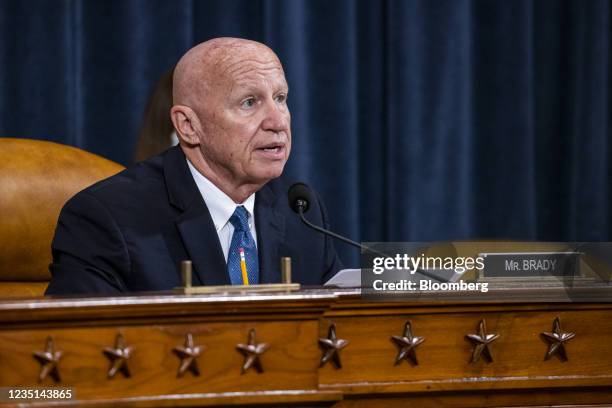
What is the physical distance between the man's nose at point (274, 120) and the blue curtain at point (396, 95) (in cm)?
117

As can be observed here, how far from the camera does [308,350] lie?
1.35 m

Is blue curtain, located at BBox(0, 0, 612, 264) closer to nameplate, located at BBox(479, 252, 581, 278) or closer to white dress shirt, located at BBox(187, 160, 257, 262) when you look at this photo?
white dress shirt, located at BBox(187, 160, 257, 262)

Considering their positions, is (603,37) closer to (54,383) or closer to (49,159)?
(49,159)

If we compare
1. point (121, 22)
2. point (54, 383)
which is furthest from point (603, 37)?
point (54, 383)

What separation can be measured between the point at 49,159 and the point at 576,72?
1850mm

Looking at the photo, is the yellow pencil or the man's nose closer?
the yellow pencil

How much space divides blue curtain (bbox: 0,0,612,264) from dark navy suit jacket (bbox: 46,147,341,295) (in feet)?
3.51

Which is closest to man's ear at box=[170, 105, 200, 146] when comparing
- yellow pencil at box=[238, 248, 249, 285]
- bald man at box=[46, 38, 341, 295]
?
bald man at box=[46, 38, 341, 295]

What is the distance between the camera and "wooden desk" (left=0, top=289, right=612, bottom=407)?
126 centimetres

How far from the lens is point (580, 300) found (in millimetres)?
1482

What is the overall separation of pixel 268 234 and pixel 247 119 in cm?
21

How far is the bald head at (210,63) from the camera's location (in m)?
1.97

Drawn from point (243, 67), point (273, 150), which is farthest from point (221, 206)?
point (243, 67)

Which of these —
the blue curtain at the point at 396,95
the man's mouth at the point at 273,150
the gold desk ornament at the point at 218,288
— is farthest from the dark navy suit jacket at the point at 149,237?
A: the blue curtain at the point at 396,95
